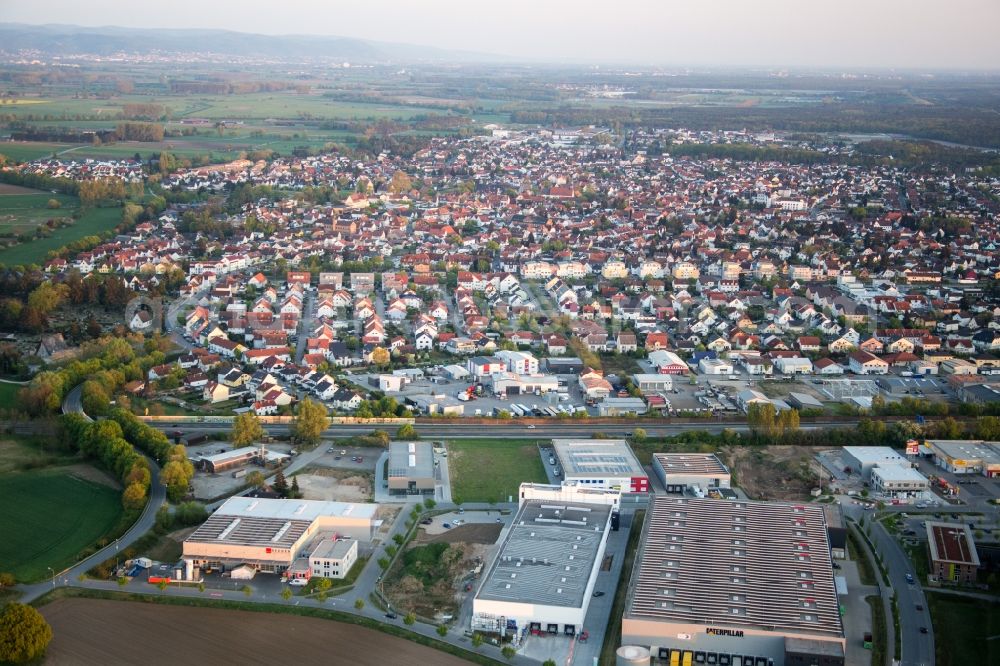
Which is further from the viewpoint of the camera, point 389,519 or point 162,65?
point 162,65

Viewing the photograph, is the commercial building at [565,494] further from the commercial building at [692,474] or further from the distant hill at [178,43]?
the distant hill at [178,43]

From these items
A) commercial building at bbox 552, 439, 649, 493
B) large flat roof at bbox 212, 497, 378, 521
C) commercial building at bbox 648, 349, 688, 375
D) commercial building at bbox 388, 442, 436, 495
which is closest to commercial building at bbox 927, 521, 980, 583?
commercial building at bbox 552, 439, 649, 493

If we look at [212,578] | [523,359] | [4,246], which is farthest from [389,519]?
[4,246]

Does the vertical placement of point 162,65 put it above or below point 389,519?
above

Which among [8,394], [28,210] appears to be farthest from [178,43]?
[8,394]

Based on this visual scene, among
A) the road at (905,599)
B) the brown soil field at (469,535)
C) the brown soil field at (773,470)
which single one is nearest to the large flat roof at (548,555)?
the brown soil field at (469,535)

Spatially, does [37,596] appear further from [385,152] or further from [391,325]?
[385,152]
